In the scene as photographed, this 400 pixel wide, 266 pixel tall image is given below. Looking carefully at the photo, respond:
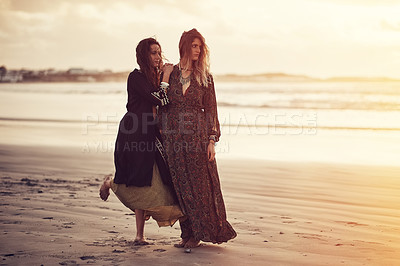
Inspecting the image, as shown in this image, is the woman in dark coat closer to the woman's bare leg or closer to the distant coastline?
the woman's bare leg

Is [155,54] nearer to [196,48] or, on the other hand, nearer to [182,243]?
[196,48]

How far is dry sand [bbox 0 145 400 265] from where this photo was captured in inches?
165

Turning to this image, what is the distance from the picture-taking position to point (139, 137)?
456cm

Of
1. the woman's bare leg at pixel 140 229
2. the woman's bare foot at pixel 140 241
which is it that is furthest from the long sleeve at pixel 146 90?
the woman's bare foot at pixel 140 241

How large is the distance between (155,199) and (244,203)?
2.01 meters

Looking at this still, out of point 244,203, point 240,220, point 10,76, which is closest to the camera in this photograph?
point 240,220

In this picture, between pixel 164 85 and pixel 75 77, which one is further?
pixel 75 77

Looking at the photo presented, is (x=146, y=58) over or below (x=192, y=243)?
over

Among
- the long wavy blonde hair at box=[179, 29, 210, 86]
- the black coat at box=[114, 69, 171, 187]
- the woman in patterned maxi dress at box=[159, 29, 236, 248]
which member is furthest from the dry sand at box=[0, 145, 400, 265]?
the long wavy blonde hair at box=[179, 29, 210, 86]

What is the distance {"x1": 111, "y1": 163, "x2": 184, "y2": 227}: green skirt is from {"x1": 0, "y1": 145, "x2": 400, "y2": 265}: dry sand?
0.84ft

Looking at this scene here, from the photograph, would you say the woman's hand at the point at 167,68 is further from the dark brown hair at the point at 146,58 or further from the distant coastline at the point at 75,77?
the distant coastline at the point at 75,77

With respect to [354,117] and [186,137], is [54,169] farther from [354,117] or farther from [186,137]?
[354,117]

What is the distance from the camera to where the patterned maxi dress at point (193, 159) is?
4566 mm

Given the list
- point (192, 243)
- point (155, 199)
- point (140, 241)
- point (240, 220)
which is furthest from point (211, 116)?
point (240, 220)
